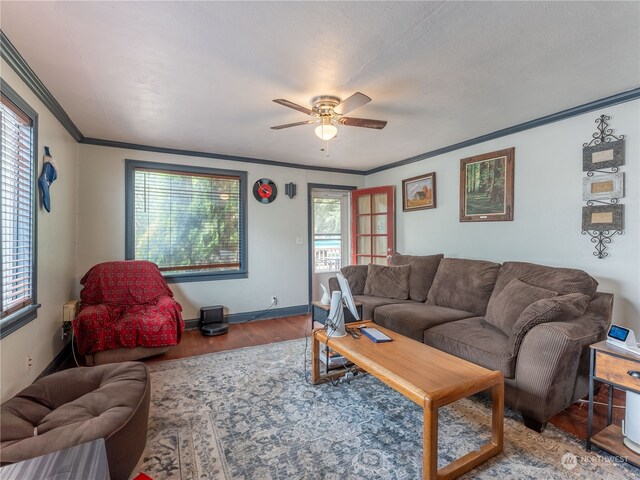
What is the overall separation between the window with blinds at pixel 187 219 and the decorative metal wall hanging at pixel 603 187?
386 cm

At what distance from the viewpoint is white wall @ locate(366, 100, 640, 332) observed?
2508mm

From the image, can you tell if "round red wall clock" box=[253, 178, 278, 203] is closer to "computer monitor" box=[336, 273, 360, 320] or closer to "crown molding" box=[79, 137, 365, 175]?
"crown molding" box=[79, 137, 365, 175]

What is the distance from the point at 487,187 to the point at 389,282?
5.11 ft

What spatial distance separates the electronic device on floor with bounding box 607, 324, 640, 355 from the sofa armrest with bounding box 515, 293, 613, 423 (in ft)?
0.55

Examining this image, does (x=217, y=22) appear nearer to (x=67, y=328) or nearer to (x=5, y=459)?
(x=5, y=459)

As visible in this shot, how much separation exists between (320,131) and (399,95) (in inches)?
27.6

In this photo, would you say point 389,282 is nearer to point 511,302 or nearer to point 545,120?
point 511,302

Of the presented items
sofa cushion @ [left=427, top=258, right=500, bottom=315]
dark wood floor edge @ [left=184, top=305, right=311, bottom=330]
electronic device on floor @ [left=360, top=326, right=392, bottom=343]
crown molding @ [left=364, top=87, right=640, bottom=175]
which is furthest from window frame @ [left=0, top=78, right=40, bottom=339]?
crown molding @ [left=364, top=87, right=640, bottom=175]

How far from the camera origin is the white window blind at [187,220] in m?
3.96

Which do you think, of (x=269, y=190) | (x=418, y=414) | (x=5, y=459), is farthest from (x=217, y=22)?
(x=269, y=190)

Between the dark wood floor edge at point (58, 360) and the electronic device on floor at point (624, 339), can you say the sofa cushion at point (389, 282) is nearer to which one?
the electronic device on floor at point (624, 339)

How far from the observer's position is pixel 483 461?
1679 mm

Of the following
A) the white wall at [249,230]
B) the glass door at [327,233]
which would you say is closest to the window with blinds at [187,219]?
the white wall at [249,230]

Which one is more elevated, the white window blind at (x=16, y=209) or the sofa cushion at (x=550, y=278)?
the white window blind at (x=16, y=209)
